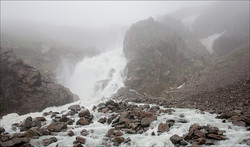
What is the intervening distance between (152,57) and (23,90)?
149ft

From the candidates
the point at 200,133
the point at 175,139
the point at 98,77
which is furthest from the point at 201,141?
the point at 98,77

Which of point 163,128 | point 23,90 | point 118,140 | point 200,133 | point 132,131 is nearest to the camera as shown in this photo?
point 200,133

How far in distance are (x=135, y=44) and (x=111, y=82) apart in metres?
24.4

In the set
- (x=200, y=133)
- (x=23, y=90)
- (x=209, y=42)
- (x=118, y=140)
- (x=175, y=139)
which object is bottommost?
(x=118, y=140)

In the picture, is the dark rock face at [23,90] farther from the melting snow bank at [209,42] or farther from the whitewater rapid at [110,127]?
→ the melting snow bank at [209,42]

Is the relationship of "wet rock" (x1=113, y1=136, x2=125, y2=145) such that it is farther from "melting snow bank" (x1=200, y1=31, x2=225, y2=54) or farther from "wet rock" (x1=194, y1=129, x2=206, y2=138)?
"melting snow bank" (x1=200, y1=31, x2=225, y2=54)

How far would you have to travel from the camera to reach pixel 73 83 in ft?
247

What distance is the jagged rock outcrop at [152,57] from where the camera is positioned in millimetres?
58781

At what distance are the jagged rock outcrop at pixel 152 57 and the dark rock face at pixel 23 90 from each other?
2455 centimetres

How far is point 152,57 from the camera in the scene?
6838 centimetres

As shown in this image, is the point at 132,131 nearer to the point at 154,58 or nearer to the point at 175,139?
the point at 175,139

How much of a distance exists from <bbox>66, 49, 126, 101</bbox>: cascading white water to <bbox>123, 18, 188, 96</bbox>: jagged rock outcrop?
5.75 metres

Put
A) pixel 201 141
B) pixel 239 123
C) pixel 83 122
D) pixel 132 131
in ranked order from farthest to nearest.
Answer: pixel 83 122 → pixel 132 131 → pixel 239 123 → pixel 201 141

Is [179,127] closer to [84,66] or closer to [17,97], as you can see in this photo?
[17,97]
